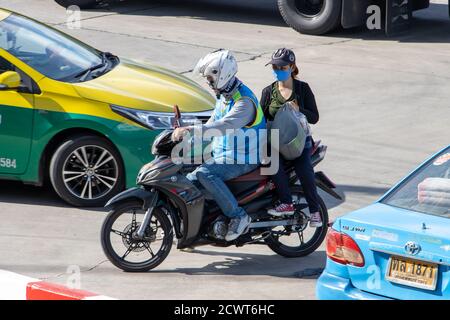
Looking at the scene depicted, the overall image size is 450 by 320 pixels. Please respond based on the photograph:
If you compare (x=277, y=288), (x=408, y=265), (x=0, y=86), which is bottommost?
(x=277, y=288)

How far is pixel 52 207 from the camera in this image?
10.3 meters

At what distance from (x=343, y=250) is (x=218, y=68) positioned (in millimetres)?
2148

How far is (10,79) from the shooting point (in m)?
10.1

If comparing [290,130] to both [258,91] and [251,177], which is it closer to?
[251,177]

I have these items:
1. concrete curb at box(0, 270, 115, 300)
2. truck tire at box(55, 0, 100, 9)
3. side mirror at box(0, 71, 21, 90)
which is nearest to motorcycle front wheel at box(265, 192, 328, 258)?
concrete curb at box(0, 270, 115, 300)

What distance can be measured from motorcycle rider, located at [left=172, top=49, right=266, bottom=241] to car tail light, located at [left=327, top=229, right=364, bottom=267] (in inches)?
67.1

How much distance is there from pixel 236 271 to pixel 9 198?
2746 mm

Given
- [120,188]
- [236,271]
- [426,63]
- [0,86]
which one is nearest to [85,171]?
[120,188]

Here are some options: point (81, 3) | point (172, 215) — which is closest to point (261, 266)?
point (172, 215)

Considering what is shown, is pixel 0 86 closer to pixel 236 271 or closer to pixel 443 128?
pixel 236 271

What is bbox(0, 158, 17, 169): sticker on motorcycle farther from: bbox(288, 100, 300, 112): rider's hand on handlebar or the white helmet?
bbox(288, 100, 300, 112): rider's hand on handlebar

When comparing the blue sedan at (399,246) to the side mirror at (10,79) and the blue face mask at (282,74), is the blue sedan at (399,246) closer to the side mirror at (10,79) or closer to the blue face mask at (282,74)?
the blue face mask at (282,74)

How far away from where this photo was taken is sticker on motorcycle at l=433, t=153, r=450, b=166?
24.1 ft

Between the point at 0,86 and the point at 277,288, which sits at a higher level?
the point at 0,86
